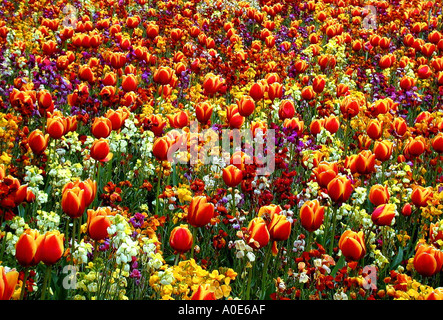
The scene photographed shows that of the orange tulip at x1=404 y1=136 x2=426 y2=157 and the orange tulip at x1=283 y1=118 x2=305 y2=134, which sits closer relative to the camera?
the orange tulip at x1=404 y1=136 x2=426 y2=157

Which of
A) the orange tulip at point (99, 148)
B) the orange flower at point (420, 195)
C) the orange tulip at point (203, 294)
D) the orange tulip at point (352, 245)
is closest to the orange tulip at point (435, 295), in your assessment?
the orange tulip at point (352, 245)

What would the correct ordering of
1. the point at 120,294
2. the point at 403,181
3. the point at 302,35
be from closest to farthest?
the point at 120,294
the point at 403,181
the point at 302,35

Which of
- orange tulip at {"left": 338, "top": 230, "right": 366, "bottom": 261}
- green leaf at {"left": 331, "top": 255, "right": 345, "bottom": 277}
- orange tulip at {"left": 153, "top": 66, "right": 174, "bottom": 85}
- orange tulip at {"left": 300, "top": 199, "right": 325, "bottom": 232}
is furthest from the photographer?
orange tulip at {"left": 153, "top": 66, "right": 174, "bottom": 85}

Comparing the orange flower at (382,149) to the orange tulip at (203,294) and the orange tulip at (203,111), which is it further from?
the orange tulip at (203,294)

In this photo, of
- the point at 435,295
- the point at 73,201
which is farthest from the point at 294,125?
the point at 435,295

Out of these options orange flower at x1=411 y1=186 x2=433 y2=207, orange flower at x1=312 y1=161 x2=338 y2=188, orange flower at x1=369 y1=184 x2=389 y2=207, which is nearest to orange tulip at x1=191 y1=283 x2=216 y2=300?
orange flower at x1=312 y1=161 x2=338 y2=188

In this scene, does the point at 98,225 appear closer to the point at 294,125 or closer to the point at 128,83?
the point at 294,125

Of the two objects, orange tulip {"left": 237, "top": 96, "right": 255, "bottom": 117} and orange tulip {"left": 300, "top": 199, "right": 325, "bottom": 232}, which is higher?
orange tulip {"left": 237, "top": 96, "right": 255, "bottom": 117}

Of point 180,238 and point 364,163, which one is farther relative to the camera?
point 364,163

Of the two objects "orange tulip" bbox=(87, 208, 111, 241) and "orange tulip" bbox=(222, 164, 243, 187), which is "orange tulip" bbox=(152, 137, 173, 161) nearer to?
"orange tulip" bbox=(222, 164, 243, 187)
